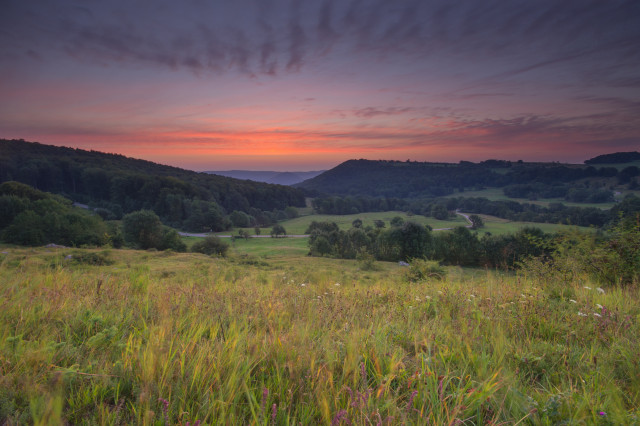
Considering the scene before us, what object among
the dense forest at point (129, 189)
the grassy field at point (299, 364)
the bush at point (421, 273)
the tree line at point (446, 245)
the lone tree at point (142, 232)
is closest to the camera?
the grassy field at point (299, 364)

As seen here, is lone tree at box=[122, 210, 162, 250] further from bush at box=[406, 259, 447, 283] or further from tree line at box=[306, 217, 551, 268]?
bush at box=[406, 259, 447, 283]

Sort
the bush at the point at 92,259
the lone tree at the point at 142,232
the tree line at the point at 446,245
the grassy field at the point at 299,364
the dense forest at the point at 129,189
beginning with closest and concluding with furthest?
the grassy field at the point at 299,364, the bush at the point at 92,259, the tree line at the point at 446,245, the lone tree at the point at 142,232, the dense forest at the point at 129,189

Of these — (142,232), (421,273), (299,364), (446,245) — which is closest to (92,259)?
(421,273)

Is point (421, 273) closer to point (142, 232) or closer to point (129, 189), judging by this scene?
point (142, 232)

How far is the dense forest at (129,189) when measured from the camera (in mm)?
127500

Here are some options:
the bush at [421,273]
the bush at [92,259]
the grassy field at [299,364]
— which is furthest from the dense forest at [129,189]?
the grassy field at [299,364]

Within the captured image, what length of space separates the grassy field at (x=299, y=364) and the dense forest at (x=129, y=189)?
126677 mm

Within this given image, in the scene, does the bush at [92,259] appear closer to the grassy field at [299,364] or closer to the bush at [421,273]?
the grassy field at [299,364]

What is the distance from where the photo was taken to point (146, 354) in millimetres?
2178

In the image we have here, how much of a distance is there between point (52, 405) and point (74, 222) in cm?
7195

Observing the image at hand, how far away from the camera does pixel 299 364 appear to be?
88.7 inches

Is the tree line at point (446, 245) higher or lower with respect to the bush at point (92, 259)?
lower

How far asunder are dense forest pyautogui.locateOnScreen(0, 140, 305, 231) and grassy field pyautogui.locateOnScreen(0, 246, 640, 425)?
416 ft

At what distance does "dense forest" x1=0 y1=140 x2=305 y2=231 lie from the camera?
128 m
